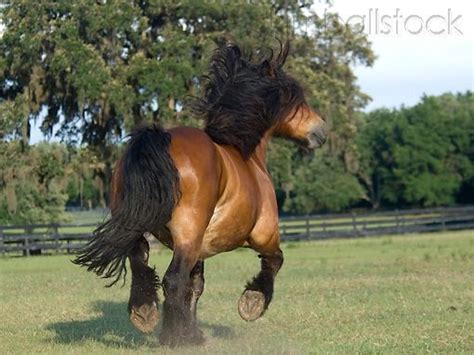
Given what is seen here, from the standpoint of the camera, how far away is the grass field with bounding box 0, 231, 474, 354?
8273 mm

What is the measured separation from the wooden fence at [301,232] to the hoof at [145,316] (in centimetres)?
1957

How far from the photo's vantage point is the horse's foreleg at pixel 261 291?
8.10 metres

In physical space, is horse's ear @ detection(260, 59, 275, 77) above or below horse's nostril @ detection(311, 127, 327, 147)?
above

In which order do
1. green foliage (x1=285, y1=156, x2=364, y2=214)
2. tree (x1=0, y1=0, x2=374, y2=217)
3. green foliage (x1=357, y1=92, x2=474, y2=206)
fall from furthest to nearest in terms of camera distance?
green foliage (x1=357, y1=92, x2=474, y2=206) → green foliage (x1=285, y1=156, x2=364, y2=214) → tree (x1=0, y1=0, x2=374, y2=217)

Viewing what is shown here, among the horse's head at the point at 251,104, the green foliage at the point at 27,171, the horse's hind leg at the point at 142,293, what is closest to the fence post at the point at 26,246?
the green foliage at the point at 27,171

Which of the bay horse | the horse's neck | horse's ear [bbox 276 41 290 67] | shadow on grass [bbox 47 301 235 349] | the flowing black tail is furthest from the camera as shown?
horse's ear [bbox 276 41 290 67]

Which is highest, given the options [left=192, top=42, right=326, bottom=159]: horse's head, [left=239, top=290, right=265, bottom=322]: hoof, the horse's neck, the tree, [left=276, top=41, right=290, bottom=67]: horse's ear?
the tree

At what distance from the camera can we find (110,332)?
9430mm

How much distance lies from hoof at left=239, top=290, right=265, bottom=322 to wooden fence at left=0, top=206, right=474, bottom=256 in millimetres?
19195

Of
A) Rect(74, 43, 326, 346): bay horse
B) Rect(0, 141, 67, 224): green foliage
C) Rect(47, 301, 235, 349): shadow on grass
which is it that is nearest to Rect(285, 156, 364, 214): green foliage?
Rect(0, 141, 67, 224): green foliage

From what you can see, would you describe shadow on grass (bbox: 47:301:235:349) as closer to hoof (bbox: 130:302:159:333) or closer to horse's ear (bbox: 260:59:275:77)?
hoof (bbox: 130:302:159:333)

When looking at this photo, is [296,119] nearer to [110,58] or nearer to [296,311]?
[296,311]

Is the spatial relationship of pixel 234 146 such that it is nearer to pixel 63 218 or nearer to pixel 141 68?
pixel 141 68

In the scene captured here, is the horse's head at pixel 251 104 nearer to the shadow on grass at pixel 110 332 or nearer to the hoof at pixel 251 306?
the hoof at pixel 251 306
